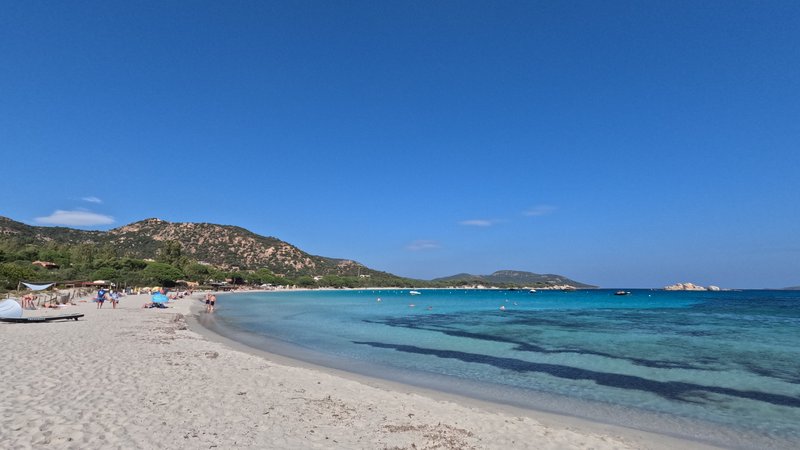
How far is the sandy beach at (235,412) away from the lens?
6012 mm

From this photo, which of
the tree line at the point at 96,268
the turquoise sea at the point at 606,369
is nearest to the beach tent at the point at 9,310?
the turquoise sea at the point at 606,369

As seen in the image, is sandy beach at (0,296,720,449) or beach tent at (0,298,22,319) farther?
beach tent at (0,298,22,319)

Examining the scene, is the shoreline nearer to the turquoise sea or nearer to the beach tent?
the turquoise sea

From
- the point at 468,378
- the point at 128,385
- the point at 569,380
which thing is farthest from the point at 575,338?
the point at 128,385

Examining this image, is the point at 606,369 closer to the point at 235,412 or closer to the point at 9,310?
the point at 235,412

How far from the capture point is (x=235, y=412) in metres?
→ 7.46

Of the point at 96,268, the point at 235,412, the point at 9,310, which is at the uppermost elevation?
the point at 96,268

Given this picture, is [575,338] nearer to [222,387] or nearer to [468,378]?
[468,378]

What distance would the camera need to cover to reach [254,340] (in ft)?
66.4

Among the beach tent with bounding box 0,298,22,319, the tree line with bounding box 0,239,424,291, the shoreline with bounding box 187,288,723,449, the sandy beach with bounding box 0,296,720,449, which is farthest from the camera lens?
the tree line with bounding box 0,239,424,291

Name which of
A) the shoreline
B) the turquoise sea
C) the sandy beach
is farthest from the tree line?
the shoreline

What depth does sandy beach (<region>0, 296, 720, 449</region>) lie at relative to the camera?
601 centimetres

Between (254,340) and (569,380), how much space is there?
14352 mm

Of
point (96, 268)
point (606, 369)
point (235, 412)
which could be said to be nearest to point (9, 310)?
point (235, 412)
